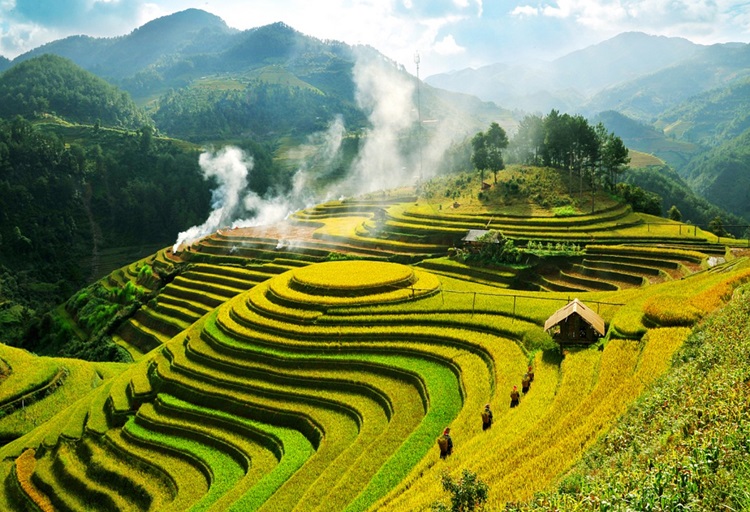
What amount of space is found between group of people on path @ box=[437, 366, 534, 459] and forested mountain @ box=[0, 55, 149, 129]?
130458mm

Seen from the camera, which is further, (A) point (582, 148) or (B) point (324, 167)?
(B) point (324, 167)

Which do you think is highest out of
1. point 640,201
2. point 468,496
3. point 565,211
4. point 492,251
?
point 640,201

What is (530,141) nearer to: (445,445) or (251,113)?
(445,445)

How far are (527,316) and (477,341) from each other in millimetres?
2938

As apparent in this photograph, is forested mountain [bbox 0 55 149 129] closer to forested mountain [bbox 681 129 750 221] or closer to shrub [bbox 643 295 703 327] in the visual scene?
shrub [bbox 643 295 703 327]

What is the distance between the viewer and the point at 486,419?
13.5 m

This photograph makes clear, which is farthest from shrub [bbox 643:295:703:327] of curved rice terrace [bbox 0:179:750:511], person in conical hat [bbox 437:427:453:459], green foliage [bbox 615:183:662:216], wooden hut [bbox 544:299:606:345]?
green foliage [bbox 615:183:662:216]

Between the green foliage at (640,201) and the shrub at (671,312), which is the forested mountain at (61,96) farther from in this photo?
the shrub at (671,312)

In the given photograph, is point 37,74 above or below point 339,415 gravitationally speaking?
above

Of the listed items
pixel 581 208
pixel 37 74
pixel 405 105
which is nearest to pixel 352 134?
pixel 405 105

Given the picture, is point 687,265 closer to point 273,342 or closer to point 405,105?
point 273,342

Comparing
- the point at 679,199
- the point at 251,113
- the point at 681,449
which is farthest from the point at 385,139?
the point at 681,449

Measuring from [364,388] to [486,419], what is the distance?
23.1 feet

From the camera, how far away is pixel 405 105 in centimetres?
16350
